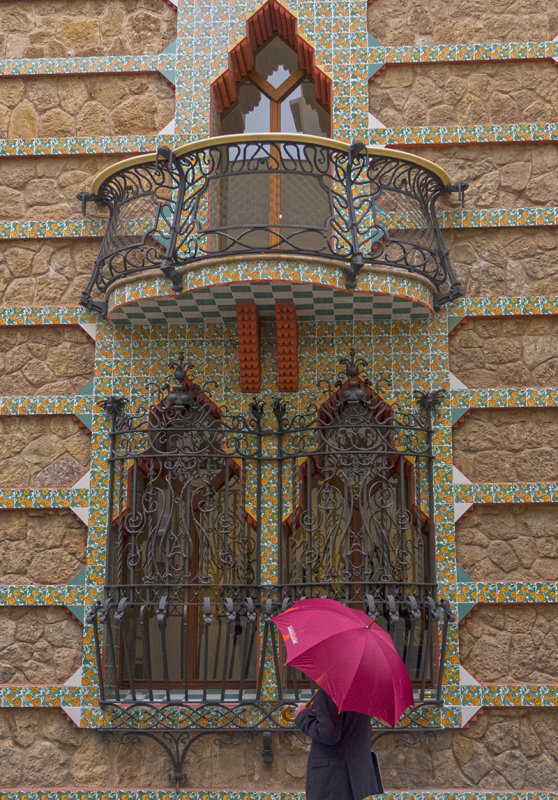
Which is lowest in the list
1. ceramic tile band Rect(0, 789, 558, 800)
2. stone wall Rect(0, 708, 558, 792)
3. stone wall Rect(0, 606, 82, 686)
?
ceramic tile band Rect(0, 789, 558, 800)

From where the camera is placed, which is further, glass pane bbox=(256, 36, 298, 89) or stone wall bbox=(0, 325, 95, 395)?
glass pane bbox=(256, 36, 298, 89)

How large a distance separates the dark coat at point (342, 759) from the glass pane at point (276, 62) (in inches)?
213

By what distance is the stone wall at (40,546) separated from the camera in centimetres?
659

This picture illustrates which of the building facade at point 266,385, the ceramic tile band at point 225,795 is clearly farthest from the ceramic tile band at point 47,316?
the ceramic tile band at point 225,795


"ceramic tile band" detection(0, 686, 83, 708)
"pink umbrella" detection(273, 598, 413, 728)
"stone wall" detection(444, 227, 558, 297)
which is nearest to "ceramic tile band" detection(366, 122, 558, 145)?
"stone wall" detection(444, 227, 558, 297)

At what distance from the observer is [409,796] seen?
6.05 meters

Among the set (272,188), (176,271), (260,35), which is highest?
(260,35)

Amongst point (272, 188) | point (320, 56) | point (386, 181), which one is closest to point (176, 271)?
point (272, 188)

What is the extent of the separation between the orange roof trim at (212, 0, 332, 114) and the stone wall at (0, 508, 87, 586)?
146 inches

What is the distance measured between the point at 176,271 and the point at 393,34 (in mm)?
2934

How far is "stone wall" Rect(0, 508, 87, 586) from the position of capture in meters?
6.59

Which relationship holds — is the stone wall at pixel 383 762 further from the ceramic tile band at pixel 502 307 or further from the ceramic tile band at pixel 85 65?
the ceramic tile band at pixel 85 65

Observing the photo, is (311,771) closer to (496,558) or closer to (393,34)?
(496,558)

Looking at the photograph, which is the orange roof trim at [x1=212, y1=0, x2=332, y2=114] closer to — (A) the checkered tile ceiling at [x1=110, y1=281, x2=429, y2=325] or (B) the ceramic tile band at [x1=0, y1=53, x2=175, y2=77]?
(B) the ceramic tile band at [x1=0, y1=53, x2=175, y2=77]
